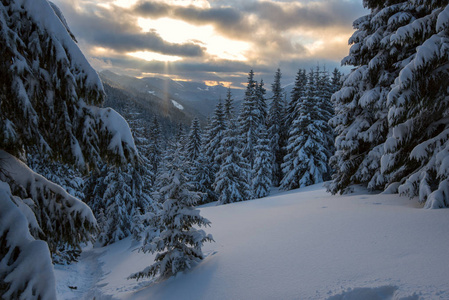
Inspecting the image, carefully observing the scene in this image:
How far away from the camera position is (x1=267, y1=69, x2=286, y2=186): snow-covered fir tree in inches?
1490

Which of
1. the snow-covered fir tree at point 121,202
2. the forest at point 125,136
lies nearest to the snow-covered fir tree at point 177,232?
the forest at point 125,136

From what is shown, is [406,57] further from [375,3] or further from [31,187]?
[31,187]

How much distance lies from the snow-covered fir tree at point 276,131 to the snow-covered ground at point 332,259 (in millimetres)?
28325

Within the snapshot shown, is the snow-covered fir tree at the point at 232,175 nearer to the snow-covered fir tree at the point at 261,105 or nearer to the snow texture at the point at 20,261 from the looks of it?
the snow-covered fir tree at the point at 261,105

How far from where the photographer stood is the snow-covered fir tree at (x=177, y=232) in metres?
7.43

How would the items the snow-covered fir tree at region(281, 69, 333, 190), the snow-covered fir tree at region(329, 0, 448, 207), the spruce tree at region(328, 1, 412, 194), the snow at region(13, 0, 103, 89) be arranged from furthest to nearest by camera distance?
the snow-covered fir tree at region(281, 69, 333, 190)
the spruce tree at region(328, 1, 412, 194)
the snow-covered fir tree at region(329, 0, 448, 207)
the snow at region(13, 0, 103, 89)

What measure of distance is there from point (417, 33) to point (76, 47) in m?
8.67

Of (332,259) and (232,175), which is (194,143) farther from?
(332,259)

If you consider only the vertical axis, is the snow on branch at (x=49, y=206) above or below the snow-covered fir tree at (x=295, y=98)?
below

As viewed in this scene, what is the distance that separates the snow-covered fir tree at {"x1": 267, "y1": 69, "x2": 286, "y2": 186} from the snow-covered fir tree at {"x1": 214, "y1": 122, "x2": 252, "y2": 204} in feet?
39.4

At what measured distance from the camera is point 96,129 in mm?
2895

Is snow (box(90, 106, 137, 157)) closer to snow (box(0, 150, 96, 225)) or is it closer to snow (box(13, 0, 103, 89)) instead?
snow (box(13, 0, 103, 89))

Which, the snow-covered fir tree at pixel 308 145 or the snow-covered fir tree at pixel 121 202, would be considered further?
the snow-covered fir tree at pixel 308 145

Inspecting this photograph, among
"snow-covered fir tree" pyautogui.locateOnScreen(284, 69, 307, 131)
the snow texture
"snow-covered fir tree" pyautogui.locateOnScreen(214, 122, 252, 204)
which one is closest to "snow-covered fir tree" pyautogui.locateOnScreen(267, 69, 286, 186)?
"snow-covered fir tree" pyautogui.locateOnScreen(284, 69, 307, 131)
